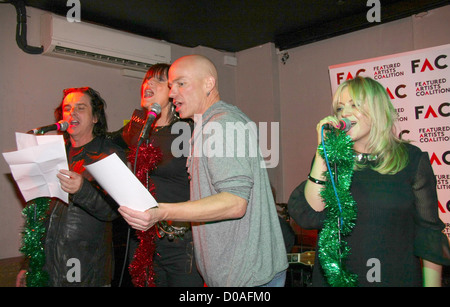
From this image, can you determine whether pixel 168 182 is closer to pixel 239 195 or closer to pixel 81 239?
pixel 81 239

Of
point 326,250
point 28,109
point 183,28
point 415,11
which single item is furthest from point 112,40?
point 326,250

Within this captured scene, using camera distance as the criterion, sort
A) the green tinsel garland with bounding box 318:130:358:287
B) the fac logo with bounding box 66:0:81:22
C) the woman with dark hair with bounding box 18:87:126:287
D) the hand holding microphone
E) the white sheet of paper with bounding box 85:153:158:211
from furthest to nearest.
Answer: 1. the fac logo with bounding box 66:0:81:22
2. the woman with dark hair with bounding box 18:87:126:287
3. the hand holding microphone
4. the green tinsel garland with bounding box 318:130:358:287
5. the white sheet of paper with bounding box 85:153:158:211

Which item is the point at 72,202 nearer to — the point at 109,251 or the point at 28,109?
the point at 109,251

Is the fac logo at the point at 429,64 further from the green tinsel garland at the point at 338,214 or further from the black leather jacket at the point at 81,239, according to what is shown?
the black leather jacket at the point at 81,239

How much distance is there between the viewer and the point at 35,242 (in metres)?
2.03

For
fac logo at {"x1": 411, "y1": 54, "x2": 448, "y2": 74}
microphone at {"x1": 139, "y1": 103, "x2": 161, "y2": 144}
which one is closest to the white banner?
fac logo at {"x1": 411, "y1": 54, "x2": 448, "y2": 74}

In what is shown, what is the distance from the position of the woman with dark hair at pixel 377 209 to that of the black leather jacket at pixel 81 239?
3.54 feet

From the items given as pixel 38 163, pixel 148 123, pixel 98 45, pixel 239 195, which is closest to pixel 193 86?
pixel 148 123

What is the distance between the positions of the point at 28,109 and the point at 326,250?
3.54 m

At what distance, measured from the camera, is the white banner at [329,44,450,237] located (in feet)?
11.1

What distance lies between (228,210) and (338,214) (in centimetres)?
54

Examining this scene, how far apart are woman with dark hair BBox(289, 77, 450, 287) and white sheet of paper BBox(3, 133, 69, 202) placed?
124 cm

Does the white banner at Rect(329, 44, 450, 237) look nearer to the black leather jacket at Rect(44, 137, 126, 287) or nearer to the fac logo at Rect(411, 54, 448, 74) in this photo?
the fac logo at Rect(411, 54, 448, 74)

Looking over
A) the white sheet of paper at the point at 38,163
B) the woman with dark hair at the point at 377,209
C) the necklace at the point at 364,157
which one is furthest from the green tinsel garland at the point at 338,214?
the white sheet of paper at the point at 38,163
